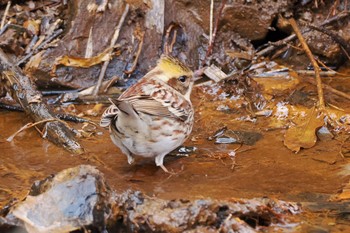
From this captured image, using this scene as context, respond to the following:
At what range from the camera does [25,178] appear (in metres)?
5.90

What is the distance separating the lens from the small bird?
5.73 metres

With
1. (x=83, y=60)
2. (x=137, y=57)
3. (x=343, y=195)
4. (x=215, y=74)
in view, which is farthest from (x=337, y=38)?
(x=343, y=195)

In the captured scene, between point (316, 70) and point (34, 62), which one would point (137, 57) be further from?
point (316, 70)

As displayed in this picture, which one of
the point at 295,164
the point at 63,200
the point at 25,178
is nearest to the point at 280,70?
the point at 295,164

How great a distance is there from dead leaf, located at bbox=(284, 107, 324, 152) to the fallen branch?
2100mm

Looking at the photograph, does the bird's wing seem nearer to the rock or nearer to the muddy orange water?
the muddy orange water

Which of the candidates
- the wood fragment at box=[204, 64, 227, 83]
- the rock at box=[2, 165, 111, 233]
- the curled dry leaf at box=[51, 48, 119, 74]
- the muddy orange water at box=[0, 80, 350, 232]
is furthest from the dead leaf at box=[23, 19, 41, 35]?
the rock at box=[2, 165, 111, 233]

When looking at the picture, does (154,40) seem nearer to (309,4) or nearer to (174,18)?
(174,18)

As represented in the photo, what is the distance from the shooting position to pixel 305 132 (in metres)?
6.63

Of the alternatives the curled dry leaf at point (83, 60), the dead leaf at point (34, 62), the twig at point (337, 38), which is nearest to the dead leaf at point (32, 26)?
the dead leaf at point (34, 62)

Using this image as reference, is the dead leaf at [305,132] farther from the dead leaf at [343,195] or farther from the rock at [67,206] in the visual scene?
the rock at [67,206]

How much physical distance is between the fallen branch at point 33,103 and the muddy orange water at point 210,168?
0.34 ft

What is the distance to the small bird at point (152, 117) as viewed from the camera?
5.73 metres

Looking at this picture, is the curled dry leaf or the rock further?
the curled dry leaf
